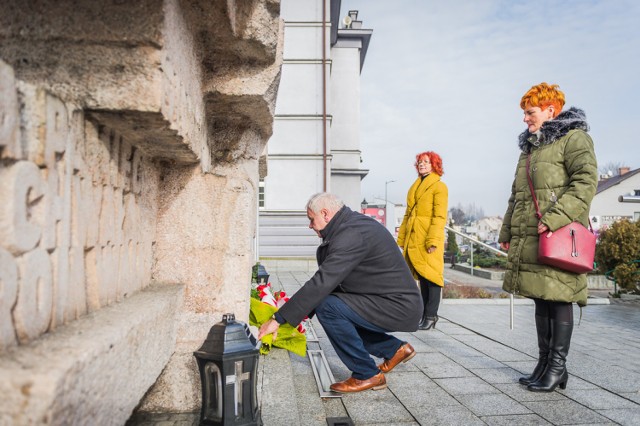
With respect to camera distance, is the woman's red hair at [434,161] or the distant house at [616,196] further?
the distant house at [616,196]

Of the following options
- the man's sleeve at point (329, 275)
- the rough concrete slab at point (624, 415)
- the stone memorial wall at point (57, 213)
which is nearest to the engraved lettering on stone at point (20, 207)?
the stone memorial wall at point (57, 213)

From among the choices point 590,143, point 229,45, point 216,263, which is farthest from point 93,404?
point 590,143

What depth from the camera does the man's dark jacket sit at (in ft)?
11.0

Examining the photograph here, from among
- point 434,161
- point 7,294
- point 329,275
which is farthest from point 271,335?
point 434,161

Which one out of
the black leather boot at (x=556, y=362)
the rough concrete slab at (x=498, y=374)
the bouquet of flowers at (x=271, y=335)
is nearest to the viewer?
the black leather boot at (x=556, y=362)

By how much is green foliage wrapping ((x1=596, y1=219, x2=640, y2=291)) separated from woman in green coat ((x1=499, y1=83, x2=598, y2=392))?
6.28m

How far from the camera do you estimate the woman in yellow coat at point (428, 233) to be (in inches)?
218

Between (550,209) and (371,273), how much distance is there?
125cm

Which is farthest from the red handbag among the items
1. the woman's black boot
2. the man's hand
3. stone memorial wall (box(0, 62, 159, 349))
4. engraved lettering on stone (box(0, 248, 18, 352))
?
engraved lettering on stone (box(0, 248, 18, 352))

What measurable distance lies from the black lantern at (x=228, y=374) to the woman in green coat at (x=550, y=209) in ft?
6.62

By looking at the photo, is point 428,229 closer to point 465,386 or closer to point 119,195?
point 465,386

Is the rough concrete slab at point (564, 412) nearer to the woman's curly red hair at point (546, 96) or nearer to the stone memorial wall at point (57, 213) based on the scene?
the woman's curly red hair at point (546, 96)

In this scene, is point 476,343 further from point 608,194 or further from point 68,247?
point 608,194

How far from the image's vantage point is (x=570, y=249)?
130 inches
